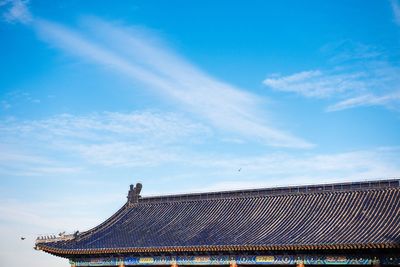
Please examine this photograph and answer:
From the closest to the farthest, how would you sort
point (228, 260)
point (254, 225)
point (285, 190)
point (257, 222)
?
point (228, 260) < point (254, 225) < point (257, 222) < point (285, 190)

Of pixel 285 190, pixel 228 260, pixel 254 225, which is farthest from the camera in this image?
pixel 285 190

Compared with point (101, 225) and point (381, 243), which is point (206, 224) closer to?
point (101, 225)

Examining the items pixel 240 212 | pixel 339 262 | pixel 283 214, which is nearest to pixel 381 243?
pixel 339 262

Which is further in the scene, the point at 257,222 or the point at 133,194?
the point at 133,194

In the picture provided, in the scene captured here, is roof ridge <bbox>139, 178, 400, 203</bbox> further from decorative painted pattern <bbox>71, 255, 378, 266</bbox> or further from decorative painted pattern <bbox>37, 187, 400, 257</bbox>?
decorative painted pattern <bbox>71, 255, 378, 266</bbox>

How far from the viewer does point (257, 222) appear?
3002 centimetres

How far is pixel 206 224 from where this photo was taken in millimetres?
31516

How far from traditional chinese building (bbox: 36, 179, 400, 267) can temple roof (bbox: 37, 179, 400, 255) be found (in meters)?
0.04

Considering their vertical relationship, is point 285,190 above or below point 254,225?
above

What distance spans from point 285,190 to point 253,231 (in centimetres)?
461

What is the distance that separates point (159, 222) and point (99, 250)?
14.6ft

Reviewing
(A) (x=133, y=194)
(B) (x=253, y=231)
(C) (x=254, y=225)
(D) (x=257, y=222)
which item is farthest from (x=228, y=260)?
(A) (x=133, y=194)

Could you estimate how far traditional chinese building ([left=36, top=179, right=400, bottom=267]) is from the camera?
2486cm

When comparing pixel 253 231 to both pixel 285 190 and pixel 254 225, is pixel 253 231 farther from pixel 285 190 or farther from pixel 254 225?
pixel 285 190
